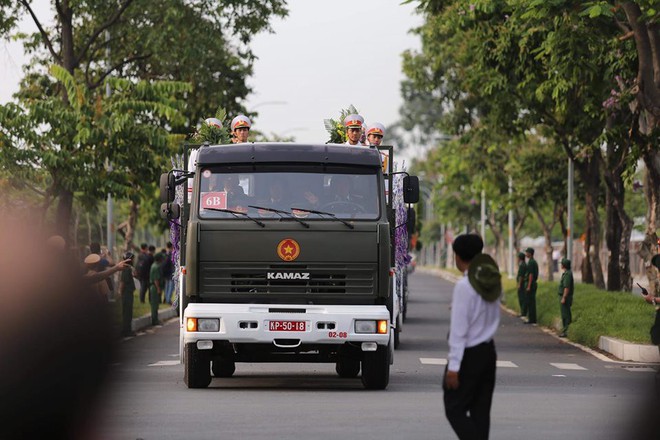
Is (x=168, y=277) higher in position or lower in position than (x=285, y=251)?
lower

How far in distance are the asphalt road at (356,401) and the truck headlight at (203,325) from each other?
0.73m

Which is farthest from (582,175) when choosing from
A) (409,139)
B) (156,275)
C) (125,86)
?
(409,139)

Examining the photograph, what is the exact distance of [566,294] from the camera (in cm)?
3077

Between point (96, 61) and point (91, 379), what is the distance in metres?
28.2

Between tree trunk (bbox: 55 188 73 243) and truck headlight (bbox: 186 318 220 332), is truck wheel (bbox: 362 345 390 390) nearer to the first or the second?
truck headlight (bbox: 186 318 220 332)

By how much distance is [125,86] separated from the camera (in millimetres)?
32469

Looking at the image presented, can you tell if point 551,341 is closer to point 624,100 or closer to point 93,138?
point 624,100

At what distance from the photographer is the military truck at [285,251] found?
55.6 ft

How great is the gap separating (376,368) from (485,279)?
304 inches

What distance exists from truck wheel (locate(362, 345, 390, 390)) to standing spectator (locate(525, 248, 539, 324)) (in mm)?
18996

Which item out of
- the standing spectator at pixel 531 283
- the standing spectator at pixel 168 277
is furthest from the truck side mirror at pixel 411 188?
the standing spectator at pixel 168 277

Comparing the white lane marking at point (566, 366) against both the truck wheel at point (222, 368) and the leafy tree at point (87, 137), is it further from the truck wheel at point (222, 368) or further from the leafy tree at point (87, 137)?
the leafy tree at point (87, 137)

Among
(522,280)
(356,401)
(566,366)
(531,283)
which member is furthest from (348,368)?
(522,280)

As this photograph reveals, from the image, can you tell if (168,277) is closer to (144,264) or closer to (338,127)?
(144,264)
